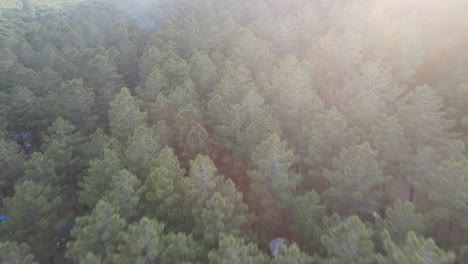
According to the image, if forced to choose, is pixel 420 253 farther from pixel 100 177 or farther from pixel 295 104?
pixel 100 177

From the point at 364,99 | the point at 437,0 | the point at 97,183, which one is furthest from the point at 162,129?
the point at 437,0

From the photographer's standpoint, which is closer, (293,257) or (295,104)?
(293,257)

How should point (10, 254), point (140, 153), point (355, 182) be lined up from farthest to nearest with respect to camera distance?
1. point (140, 153)
2. point (355, 182)
3. point (10, 254)

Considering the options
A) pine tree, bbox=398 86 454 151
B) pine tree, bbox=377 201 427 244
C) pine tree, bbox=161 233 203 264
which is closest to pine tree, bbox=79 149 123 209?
pine tree, bbox=161 233 203 264

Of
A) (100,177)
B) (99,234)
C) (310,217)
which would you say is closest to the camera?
(99,234)

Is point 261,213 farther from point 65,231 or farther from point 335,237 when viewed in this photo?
point 65,231

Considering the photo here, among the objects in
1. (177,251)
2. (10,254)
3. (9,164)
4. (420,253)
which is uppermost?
(10,254)

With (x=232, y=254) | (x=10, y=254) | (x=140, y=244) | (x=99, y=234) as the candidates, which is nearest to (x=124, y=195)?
(x=99, y=234)

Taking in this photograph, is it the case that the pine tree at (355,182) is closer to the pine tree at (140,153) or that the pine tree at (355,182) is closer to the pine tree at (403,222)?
the pine tree at (403,222)

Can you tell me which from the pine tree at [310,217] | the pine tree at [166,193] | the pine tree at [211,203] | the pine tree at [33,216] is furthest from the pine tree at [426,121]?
the pine tree at [33,216]
